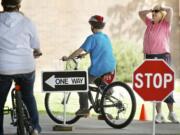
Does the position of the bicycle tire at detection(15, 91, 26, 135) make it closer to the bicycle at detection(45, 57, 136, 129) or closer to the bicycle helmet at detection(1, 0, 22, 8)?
the bicycle helmet at detection(1, 0, 22, 8)

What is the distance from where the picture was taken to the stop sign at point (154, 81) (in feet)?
30.3

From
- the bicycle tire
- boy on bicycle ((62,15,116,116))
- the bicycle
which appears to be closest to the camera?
the bicycle tire

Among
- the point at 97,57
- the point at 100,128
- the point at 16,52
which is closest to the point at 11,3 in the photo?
the point at 16,52

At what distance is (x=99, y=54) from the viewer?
11.8 meters

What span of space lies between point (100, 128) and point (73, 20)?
41.5 ft

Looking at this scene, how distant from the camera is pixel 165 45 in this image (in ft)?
39.9

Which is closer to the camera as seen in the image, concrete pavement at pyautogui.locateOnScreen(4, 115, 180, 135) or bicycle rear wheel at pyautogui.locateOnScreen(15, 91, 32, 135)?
bicycle rear wheel at pyautogui.locateOnScreen(15, 91, 32, 135)

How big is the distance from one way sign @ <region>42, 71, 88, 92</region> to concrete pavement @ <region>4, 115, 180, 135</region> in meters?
0.63

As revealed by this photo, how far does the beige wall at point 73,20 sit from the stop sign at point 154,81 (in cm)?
1446

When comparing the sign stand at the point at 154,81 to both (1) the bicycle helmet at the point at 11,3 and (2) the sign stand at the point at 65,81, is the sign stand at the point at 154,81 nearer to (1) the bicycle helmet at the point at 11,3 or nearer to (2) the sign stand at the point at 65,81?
(1) the bicycle helmet at the point at 11,3

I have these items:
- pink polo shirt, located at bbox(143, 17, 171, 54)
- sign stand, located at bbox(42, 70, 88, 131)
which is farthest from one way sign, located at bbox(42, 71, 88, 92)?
pink polo shirt, located at bbox(143, 17, 171, 54)

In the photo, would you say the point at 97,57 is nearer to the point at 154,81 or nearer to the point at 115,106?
the point at 115,106

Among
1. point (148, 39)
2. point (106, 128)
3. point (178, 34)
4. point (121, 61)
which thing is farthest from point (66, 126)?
point (178, 34)

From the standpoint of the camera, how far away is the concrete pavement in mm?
11001
